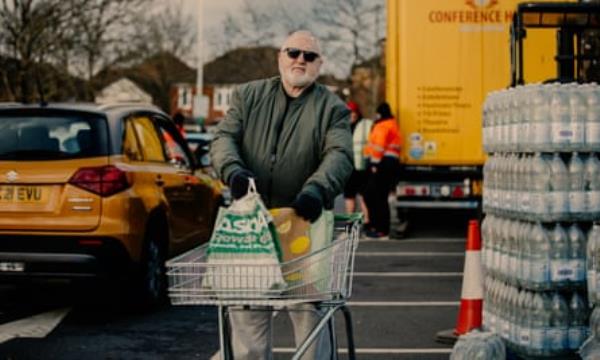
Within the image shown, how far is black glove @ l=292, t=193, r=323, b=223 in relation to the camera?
17.0 feet

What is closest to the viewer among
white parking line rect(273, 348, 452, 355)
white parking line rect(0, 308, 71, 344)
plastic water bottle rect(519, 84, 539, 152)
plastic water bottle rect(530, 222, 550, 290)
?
plastic water bottle rect(530, 222, 550, 290)

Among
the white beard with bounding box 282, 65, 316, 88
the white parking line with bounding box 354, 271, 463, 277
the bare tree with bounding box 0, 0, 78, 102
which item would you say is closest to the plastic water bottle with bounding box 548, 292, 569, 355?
the white beard with bounding box 282, 65, 316, 88

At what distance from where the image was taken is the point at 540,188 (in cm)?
740

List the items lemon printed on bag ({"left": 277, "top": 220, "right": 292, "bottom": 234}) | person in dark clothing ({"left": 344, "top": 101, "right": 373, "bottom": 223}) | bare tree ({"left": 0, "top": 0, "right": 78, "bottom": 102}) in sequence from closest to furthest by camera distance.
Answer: lemon printed on bag ({"left": 277, "top": 220, "right": 292, "bottom": 234}) < person in dark clothing ({"left": 344, "top": 101, "right": 373, "bottom": 223}) < bare tree ({"left": 0, "top": 0, "right": 78, "bottom": 102})

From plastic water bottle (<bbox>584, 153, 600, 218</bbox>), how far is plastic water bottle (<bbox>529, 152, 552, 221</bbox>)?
24 cm

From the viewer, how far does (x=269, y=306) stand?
16.6ft

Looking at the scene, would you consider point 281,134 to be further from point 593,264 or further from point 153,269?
point 153,269

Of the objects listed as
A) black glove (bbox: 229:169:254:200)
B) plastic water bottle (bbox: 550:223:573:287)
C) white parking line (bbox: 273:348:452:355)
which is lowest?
white parking line (bbox: 273:348:452:355)

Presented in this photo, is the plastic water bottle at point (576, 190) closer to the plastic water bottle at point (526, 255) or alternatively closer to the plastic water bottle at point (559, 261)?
the plastic water bottle at point (559, 261)

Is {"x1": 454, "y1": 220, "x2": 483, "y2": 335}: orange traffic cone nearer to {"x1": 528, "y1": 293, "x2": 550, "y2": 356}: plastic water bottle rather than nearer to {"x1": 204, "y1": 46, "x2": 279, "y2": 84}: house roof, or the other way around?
{"x1": 528, "y1": 293, "x2": 550, "y2": 356}: plastic water bottle

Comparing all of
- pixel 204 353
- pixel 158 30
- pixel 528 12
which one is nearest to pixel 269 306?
pixel 204 353

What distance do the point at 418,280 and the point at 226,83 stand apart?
6494 cm

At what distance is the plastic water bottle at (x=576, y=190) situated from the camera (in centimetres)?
742

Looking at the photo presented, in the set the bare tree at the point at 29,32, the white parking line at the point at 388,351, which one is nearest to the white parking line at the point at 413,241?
the white parking line at the point at 388,351
